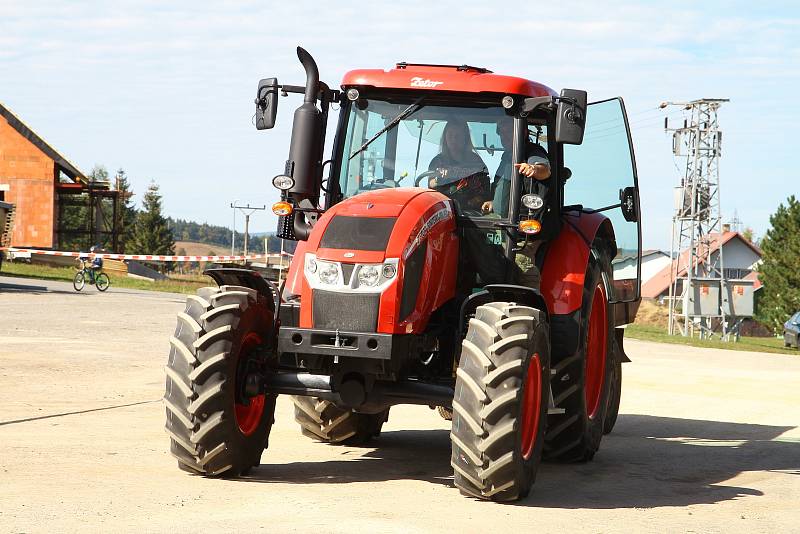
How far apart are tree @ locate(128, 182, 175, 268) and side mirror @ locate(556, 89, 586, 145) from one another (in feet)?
310

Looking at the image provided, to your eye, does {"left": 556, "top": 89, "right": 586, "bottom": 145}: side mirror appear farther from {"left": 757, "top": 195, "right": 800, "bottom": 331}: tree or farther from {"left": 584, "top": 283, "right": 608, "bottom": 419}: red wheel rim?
{"left": 757, "top": 195, "right": 800, "bottom": 331}: tree

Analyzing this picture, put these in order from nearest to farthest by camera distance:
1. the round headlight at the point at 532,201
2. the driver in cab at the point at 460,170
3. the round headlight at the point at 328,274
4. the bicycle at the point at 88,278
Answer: the round headlight at the point at 328,274
the round headlight at the point at 532,201
the driver in cab at the point at 460,170
the bicycle at the point at 88,278

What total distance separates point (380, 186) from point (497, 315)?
1.94m

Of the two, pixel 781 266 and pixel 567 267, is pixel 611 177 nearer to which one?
pixel 567 267

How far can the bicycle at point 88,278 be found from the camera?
34938 millimetres

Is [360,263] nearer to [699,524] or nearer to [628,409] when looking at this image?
[699,524]

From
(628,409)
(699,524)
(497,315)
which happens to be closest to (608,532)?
(699,524)

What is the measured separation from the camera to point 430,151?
9.12 m

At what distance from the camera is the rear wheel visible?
10.2 m

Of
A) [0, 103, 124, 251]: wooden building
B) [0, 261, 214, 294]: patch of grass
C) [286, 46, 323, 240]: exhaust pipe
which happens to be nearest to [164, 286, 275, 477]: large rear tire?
[286, 46, 323, 240]: exhaust pipe

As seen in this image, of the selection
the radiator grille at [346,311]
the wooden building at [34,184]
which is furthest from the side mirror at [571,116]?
the wooden building at [34,184]

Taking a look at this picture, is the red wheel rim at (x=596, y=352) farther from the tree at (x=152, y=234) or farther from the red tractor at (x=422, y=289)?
the tree at (x=152, y=234)

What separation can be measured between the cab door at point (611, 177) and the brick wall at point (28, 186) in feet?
151

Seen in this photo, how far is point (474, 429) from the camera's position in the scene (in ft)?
24.3
